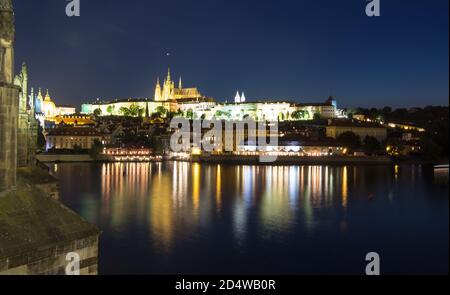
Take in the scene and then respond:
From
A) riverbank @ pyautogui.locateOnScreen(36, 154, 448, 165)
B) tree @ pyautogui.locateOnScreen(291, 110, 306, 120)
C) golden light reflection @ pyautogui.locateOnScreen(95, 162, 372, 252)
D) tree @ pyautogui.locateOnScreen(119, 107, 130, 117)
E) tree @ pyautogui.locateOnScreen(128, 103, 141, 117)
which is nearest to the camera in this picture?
golden light reflection @ pyautogui.locateOnScreen(95, 162, 372, 252)

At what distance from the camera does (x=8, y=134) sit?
2.51m

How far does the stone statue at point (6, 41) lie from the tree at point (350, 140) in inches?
1508

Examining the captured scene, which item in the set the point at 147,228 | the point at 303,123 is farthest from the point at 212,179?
the point at 303,123

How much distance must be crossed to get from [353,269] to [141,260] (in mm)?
3128

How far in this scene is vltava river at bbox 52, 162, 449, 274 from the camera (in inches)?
303

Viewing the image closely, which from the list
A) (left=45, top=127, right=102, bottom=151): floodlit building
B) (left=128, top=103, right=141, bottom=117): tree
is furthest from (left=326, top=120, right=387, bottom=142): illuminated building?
(left=128, top=103, right=141, bottom=117): tree

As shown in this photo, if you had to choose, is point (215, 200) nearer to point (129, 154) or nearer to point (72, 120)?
point (129, 154)

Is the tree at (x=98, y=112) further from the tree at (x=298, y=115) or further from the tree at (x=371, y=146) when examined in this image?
the tree at (x=371, y=146)

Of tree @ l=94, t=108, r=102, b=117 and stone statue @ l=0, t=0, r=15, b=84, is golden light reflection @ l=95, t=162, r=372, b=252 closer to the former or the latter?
stone statue @ l=0, t=0, r=15, b=84

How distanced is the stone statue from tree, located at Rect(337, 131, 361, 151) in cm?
3830

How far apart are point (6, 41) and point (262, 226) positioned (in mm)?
9583

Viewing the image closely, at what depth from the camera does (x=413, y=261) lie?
7352mm

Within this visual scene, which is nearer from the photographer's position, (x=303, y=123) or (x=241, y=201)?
(x=241, y=201)
